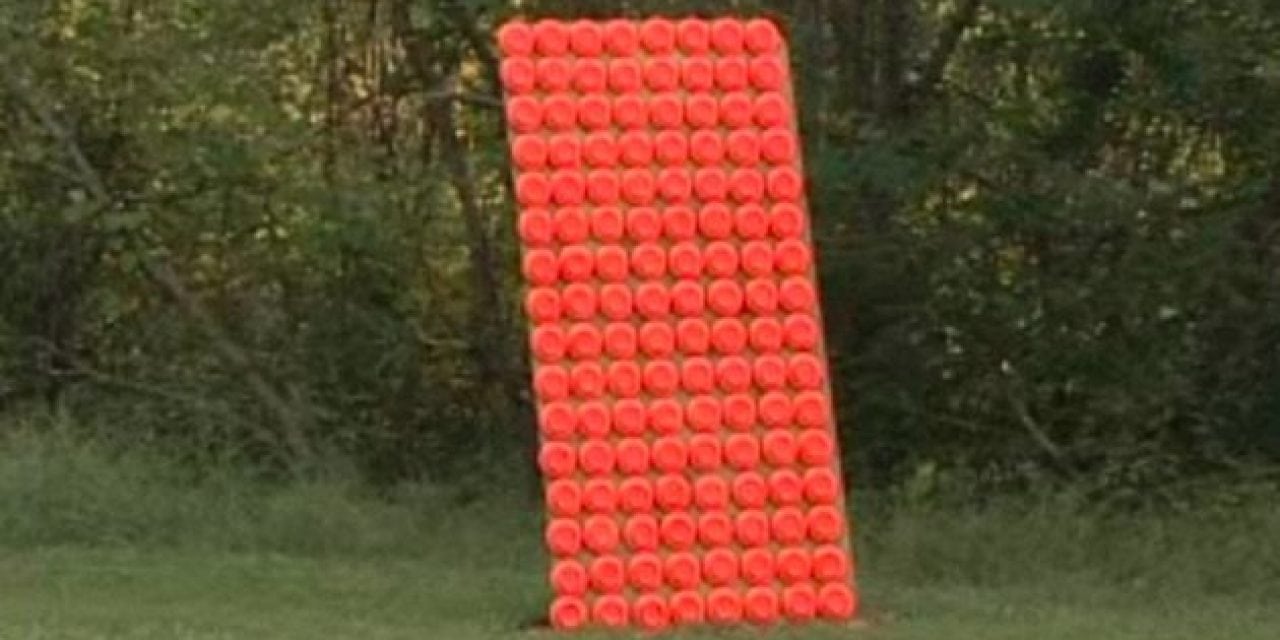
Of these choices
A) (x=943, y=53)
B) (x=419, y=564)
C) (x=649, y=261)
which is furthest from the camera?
(x=943, y=53)

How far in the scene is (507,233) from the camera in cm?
1898

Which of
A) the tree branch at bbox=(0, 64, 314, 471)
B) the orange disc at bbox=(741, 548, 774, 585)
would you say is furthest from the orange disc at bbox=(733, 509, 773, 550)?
the tree branch at bbox=(0, 64, 314, 471)

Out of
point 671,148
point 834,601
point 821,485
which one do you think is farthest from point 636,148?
point 834,601

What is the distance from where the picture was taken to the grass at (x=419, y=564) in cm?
1227

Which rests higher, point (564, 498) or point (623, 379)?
point (623, 379)

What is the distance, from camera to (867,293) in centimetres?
1800

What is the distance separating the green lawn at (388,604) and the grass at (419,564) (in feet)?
0.06

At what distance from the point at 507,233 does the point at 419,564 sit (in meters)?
4.41

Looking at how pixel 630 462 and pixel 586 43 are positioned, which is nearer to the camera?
pixel 630 462

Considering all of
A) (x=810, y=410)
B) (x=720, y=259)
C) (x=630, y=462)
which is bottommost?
(x=630, y=462)

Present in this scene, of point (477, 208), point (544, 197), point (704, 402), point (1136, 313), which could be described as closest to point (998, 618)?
point (704, 402)

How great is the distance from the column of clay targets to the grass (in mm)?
331

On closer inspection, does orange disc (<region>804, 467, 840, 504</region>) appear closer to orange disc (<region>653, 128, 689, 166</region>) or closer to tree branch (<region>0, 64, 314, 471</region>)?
orange disc (<region>653, 128, 689, 166</region>)

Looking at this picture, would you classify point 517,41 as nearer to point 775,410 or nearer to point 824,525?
point 775,410
